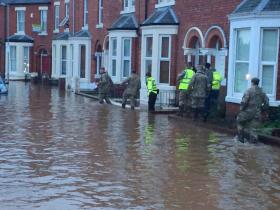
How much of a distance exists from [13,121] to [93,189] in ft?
30.0

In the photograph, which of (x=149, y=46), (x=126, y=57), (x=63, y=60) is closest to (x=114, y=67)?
(x=126, y=57)

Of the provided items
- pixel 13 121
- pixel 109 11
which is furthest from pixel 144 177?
pixel 109 11

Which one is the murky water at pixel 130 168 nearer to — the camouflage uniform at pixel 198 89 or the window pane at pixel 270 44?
the camouflage uniform at pixel 198 89

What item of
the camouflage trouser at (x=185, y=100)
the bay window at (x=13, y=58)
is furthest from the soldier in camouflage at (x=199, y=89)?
the bay window at (x=13, y=58)

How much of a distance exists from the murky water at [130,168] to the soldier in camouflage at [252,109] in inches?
17.1

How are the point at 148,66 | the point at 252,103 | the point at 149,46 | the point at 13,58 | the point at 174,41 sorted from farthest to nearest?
the point at 13,58
the point at 148,66
the point at 149,46
the point at 174,41
the point at 252,103

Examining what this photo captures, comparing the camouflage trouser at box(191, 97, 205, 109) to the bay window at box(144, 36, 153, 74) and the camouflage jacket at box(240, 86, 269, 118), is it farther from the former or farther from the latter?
the bay window at box(144, 36, 153, 74)

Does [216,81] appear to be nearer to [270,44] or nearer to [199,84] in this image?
[199,84]

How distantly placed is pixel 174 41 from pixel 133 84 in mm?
2427

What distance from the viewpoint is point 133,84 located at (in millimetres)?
22141

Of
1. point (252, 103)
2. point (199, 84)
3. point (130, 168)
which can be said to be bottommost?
point (130, 168)

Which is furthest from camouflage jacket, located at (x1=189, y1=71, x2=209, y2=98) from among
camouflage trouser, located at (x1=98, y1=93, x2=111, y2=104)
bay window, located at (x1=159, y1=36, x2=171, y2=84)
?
camouflage trouser, located at (x1=98, y1=93, x2=111, y2=104)

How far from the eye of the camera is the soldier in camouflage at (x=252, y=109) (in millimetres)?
13023

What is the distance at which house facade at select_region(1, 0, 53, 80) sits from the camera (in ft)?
156
